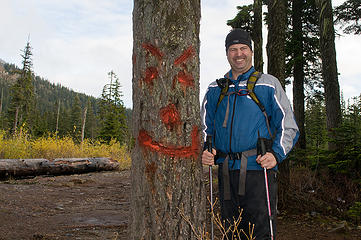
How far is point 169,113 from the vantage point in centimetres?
266

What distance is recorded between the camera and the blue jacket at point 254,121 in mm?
2723

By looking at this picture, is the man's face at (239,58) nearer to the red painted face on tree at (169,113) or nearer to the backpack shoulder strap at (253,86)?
the backpack shoulder strap at (253,86)

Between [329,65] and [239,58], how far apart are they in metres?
7.83

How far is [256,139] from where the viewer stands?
2.77 metres

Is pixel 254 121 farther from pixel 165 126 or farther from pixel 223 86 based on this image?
pixel 165 126

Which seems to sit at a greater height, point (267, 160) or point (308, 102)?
point (308, 102)

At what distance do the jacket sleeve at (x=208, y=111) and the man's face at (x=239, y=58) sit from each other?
36cm

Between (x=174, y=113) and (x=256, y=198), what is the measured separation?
1143 mm

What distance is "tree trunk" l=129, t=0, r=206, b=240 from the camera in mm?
2633

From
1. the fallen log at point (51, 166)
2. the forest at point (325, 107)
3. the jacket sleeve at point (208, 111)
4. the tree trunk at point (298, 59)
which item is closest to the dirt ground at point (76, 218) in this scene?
the forest at point (325, 107)

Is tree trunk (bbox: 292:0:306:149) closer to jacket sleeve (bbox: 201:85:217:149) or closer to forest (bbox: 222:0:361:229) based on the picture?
forest (bbox: 222:0:361:229)

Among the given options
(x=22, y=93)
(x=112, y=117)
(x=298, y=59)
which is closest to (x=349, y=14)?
(x=298, y=59)

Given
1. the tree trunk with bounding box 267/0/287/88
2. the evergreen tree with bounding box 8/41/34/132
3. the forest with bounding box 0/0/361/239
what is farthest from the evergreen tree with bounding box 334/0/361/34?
the evergreen tree with bounding box 8/41/34/132

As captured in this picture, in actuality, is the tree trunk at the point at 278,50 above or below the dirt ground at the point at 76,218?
above
